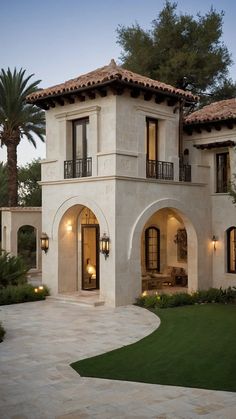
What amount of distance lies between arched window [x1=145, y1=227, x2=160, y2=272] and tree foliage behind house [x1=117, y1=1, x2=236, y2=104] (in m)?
12.5

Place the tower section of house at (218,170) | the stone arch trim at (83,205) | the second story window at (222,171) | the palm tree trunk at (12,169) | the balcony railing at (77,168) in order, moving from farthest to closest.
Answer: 1. the palm tree trunk at (12,169)
2. the second story window at (222,171)
3. the tower section of house at (218,170)
4. the balcony railing at (77,168)
5. the stone arch trim at (83,205)

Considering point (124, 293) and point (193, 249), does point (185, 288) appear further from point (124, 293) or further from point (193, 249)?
point (124, 293)

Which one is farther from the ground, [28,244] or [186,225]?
[186,225]

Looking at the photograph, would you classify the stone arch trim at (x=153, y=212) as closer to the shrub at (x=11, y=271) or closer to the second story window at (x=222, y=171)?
the second story window at (x=222, y=171)

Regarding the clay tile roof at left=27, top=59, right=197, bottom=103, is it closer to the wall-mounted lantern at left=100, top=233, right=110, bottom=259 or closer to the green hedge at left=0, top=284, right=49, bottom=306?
the wall-mounted lantern at left=100, top=233, right=110, bottom=259

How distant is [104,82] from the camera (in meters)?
16.5

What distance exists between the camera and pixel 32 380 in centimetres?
915

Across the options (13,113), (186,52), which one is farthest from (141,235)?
(186,52)

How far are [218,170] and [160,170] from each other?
2.97 m

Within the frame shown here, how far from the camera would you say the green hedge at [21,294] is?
17.8m

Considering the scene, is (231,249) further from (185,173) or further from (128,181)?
(128,181)

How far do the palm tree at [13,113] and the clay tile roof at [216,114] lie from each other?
469 inches

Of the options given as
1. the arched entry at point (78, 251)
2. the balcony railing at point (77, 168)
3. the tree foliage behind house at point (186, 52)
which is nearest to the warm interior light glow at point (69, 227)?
the arched entry at point (78, 251)

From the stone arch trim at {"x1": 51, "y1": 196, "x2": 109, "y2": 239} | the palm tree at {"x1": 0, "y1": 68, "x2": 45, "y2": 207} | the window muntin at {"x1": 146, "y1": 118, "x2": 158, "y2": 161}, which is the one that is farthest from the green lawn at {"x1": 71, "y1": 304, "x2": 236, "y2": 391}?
the palm tree at {"x1": 0, "y1": 68, "x2": 45, "y2": 207}
